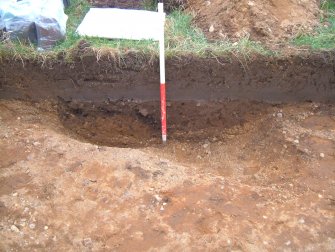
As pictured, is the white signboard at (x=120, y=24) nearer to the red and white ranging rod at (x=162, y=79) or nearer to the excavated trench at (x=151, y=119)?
the red and white ranging rod at (x=162, y=79)

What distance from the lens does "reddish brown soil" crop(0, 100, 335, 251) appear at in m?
2.41

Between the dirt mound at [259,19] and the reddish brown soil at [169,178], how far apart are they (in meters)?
0.71

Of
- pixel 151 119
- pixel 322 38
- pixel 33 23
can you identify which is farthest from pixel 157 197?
pixel 322 38

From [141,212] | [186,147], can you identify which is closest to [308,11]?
[186,147]

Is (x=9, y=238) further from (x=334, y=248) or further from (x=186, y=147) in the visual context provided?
(x=334, y=248)

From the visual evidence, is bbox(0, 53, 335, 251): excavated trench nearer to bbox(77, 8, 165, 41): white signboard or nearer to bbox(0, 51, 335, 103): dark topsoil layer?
bbox(0, 51, 335, 103): dark topsoil layer

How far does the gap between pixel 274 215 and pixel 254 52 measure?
160 cm

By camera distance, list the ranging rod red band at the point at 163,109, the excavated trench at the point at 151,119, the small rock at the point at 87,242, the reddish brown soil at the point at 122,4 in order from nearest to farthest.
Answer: the small rock at the point at 87,242
the ranging rod red band at the point at 163,109
the excavated trench at the point at 151,119
the reddish brown soil at the point at 122,4

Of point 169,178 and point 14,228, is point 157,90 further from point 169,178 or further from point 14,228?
point 14,228

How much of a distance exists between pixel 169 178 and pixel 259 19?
6.45ft

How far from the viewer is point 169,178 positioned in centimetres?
280

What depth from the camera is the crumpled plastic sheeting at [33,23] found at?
3.71m

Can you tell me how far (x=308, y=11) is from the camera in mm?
4070

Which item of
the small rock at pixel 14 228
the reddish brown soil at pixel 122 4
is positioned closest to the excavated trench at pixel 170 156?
the small rock at pixel 14 228
